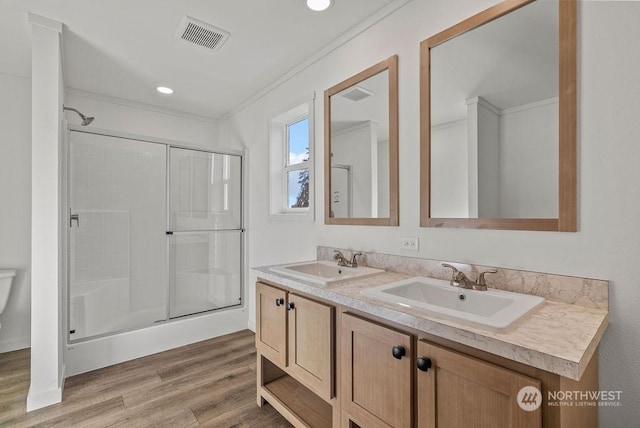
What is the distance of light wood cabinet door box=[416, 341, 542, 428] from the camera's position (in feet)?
2.76

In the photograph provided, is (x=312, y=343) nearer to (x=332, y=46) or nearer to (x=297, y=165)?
(x=297, y=165)

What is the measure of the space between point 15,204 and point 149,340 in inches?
70.7

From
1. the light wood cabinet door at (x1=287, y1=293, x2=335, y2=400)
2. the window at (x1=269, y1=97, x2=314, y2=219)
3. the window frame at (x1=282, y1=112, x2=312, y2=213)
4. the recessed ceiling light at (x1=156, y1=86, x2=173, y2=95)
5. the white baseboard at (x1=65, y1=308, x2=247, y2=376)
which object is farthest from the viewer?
the recessed ceiling light at (x1=156, y1=86, x2=173, y2=95)

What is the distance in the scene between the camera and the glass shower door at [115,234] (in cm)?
257

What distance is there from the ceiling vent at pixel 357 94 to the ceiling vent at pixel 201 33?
0.96 m

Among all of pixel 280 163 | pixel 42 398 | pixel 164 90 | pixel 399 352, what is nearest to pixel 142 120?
pixel 164 90

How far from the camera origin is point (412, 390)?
1.11 meters

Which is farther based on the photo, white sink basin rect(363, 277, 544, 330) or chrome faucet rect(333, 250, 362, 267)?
chrome faucet rect(333, 250, 362, 267)

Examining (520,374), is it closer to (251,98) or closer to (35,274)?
(35,274)

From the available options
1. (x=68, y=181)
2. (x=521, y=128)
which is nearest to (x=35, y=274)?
(x=68, y=181)

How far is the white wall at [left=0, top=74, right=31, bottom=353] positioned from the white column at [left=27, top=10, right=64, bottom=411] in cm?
126

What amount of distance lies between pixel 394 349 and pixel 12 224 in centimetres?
358

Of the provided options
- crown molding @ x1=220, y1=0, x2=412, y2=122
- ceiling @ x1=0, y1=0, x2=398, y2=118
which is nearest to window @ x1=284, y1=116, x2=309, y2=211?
crown molding @ x1=220, y1=0, x2=412, y2=122

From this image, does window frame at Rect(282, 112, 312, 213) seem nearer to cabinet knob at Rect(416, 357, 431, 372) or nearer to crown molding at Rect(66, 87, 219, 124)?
crown molding at Rect(66, 87, 219, 124)
